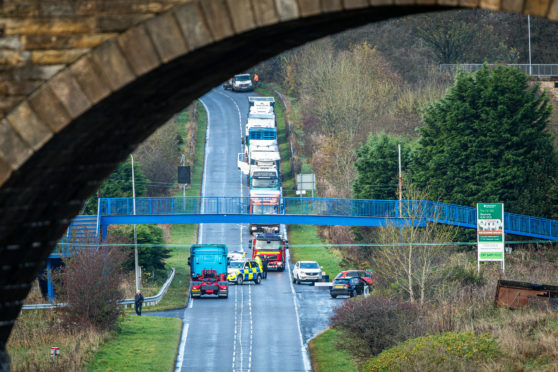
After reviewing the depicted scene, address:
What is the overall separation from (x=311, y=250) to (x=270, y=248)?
17.3 ft

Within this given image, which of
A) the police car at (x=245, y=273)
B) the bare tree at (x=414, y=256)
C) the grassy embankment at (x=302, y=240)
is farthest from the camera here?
the grassy embankment at (x=302, y=240)

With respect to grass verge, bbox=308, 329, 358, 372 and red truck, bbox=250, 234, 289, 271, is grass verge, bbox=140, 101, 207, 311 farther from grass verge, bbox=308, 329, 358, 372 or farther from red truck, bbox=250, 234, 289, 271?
grass verge, bbox=308, 329, 358, 372

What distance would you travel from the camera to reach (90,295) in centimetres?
Result: 4144

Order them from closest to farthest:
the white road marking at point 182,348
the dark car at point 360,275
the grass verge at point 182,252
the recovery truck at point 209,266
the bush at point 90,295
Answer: the white road marking at point 182,348, the bush at point 90,295, the dark car at point 360,275, the grass verge at point 182,252, the recovery truck at point 209,266

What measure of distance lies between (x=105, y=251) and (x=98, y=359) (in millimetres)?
9023

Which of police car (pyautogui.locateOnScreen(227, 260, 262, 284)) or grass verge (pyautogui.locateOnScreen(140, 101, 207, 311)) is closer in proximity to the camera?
grass verge (pyautogui.locateOnScreen(140, 101, 207, 311))

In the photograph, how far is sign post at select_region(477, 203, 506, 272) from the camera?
146 ft

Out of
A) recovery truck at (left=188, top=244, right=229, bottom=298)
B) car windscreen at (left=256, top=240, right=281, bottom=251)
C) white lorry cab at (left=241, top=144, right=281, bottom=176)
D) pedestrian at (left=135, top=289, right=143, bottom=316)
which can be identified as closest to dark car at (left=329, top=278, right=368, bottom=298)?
recovery truck at (left=188, top=244, right=229, bottom=298)

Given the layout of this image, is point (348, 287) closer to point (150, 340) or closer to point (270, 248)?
point (270, 248)

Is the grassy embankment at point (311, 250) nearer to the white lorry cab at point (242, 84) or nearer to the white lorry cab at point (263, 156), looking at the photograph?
the white lorry cab at point (242, 84)

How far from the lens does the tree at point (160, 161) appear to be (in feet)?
253

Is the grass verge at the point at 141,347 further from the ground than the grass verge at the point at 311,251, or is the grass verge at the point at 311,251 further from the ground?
the grass verge at the point at 311,251

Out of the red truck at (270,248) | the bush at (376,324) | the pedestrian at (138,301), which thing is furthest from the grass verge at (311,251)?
the bush at (376,324)

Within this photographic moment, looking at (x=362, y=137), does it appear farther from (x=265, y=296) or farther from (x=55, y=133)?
(x=55, y=133)
